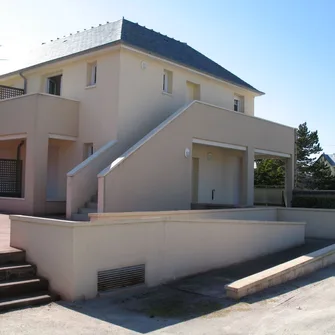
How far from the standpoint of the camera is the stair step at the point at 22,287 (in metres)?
6.91

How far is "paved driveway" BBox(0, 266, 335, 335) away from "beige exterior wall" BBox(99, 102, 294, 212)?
4668 millimetres

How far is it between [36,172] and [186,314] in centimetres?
933

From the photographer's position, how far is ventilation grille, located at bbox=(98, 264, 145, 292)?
762 cm

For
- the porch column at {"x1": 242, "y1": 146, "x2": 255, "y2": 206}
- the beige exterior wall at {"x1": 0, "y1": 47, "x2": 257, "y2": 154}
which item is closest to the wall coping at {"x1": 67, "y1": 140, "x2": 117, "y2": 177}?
the beige exterior wall at {"x1": 0, "y1": 47, "x2": 257, "y2": 154}

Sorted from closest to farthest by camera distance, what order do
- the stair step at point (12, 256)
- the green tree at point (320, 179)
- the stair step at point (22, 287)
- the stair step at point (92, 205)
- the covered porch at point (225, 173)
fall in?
the stair step at point (22, 287)
the stair step at point (12, 256)
the stair step at point (92, 205)
the covered porch at point (225, 173)
the green tree at point (320, 179)

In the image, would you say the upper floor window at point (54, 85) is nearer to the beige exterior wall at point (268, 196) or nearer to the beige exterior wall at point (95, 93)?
the beige exterior wall at point (95, 93)

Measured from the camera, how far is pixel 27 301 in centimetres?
680

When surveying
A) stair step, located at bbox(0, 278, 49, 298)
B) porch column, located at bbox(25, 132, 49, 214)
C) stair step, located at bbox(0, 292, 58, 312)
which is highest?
porch column, located at bbox(25, 132, 49, 214)

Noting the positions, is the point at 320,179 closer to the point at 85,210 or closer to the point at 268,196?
the point at 268,196

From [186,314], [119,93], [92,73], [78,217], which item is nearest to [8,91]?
[92,73]

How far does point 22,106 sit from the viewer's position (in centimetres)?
1538

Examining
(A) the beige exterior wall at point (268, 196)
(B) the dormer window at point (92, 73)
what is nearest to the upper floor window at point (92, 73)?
(B) the dormer window at point (92, 73)

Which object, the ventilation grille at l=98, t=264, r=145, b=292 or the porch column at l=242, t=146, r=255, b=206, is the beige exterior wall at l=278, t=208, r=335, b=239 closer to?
the porch column at l=242, t=146, r=255, b=206

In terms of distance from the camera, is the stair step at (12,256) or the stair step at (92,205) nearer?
the stair step at (12,256)
